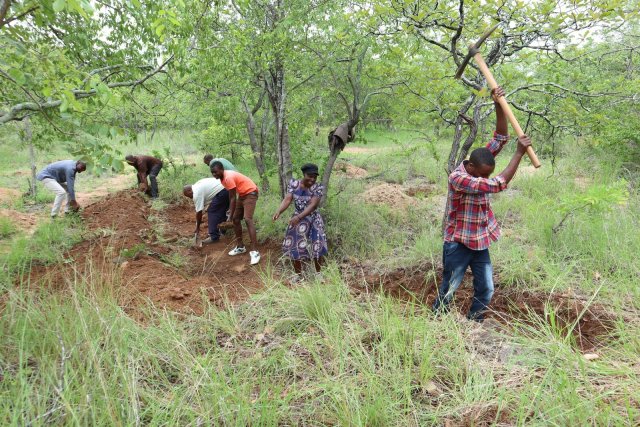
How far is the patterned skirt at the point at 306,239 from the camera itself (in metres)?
4.79

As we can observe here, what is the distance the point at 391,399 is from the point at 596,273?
9.53 feet

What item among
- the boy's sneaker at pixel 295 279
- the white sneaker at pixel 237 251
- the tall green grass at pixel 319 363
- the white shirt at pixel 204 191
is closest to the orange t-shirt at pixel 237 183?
the white shirt at pixel 204 191

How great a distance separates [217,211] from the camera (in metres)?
6.32

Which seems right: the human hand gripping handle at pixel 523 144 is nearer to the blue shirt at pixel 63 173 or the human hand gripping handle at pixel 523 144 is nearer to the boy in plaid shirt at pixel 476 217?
the boy in plaid shirt at pixel 476 217

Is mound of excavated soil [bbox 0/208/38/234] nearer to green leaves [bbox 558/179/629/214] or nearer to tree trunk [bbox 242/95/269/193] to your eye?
tree trunk [bbox 242/95/269/193]

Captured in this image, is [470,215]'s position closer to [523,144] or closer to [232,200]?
[523,144]

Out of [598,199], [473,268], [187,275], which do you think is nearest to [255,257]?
[187,275]

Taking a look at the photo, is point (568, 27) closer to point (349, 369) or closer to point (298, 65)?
point (298, 65)

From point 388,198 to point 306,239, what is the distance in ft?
9.03

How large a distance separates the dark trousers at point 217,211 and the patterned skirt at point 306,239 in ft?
6.23

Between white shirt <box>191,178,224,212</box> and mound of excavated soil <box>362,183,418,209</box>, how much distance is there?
8.84 feet

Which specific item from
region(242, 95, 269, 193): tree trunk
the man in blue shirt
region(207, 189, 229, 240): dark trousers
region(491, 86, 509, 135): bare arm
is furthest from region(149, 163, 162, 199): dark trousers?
region(491, 86, 509, 135): bare arm

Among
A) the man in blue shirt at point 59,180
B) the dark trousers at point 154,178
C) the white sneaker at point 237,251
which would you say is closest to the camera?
the white sneaker at point 237,251

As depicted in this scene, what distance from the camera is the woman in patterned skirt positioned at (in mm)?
4648
